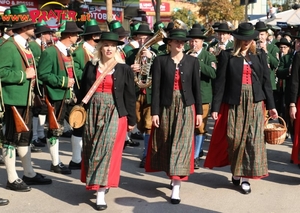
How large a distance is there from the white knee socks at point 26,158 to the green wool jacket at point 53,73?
0.84 meters

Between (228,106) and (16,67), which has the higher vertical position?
(16,67)

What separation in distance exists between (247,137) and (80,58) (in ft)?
8.41

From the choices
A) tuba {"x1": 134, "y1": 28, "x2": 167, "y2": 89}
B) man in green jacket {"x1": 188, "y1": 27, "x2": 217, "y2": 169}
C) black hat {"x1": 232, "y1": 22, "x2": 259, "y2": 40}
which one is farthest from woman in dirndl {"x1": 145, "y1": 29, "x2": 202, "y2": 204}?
man in green jacket {"x1": 188, "y1": 27, "x2": 217, "y2": 169}

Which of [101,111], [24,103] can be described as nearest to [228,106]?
[101,111]

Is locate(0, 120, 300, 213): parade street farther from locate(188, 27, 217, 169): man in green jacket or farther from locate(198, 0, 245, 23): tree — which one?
locate(198, 0, 245, 23): tree

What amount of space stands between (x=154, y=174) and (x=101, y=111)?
1.85m

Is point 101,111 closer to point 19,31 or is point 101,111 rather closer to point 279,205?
point 19,31

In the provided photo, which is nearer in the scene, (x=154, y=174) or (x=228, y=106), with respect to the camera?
(x=228, y=106)

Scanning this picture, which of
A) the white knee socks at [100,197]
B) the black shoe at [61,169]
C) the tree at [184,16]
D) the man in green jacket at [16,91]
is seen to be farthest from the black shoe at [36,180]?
the tree at [184,16]

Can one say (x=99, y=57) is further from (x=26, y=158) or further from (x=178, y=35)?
(x=26, y=158)

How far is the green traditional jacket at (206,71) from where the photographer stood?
7840 millimetres

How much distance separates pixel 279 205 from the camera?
20.5 feet

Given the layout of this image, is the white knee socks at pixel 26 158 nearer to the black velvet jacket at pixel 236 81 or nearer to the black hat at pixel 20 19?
the black hat at pixel 20 19

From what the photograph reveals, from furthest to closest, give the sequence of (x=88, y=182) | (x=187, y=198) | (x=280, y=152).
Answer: (x=280, y=152)
(x=187, y=198)
(x=88, y=182)
